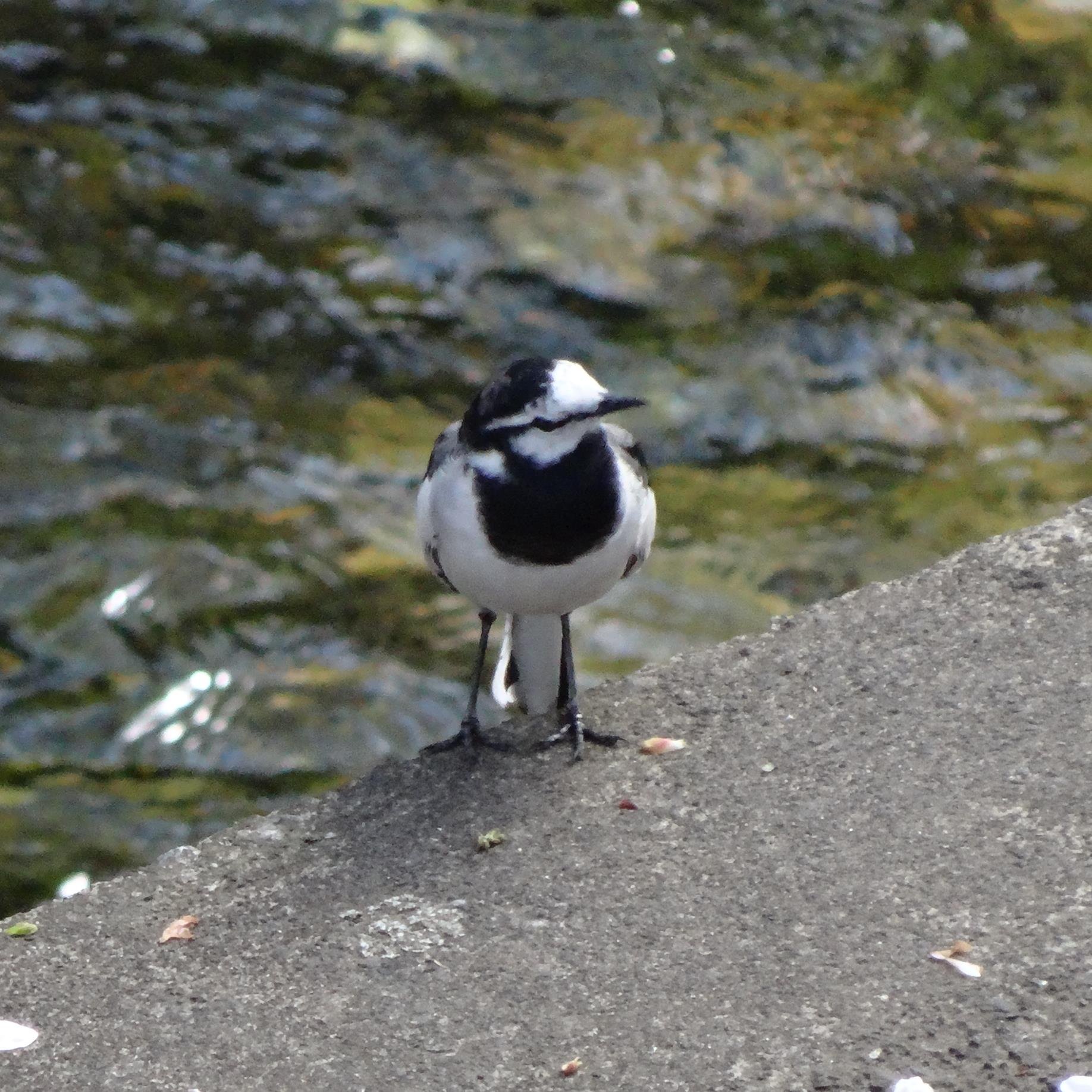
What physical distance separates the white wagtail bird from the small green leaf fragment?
0.34 metres

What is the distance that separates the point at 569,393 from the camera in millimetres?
3391

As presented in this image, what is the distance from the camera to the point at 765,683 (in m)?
3.64

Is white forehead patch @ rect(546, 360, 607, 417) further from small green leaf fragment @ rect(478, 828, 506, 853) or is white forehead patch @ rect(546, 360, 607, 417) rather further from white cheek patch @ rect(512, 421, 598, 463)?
small green leaf fragment @ rect(478, 828, 506, 853)

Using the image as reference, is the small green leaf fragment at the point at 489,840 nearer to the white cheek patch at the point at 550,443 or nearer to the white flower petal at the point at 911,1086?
the white cheek patch at the point at 550,443

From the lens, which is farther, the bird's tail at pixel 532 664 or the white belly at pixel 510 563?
the bird's tail at pixel 532 664

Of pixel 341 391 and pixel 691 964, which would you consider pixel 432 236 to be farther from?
pixel 691 964

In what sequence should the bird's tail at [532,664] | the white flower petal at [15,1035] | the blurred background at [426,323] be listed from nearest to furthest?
the white flower petal at [15,1035]
the bird's tail at [532,664]
the blurred background at [426,323]

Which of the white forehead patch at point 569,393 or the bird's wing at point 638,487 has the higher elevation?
the white forehead patch at point 569,393

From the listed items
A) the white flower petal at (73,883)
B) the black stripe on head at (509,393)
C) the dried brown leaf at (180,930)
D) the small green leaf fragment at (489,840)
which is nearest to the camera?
the dried brown leaf at (180,930)

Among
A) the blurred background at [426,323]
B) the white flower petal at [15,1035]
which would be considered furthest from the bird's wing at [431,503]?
the blurred background at [426,323]

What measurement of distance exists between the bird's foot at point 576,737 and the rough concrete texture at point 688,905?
5 centimetres

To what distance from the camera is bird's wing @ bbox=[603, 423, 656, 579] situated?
149 inches

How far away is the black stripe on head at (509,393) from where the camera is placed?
135 inches

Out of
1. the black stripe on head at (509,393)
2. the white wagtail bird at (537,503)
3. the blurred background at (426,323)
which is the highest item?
the black stripe on head at (509,393)
